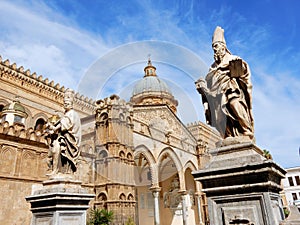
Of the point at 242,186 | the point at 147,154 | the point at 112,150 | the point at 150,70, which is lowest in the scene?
the point at 242,186

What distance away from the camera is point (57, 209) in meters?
4.32

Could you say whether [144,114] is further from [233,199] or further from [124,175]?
[233,199]

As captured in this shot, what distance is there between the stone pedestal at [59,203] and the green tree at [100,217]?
7213mm

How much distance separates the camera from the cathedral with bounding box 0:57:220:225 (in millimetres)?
10586

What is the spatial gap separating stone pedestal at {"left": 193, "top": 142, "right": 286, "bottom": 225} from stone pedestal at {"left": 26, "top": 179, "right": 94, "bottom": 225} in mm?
2532

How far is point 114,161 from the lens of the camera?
42.5 feet

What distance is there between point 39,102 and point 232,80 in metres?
23.1

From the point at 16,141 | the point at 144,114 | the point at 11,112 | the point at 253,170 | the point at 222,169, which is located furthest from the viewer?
the point at 144,114

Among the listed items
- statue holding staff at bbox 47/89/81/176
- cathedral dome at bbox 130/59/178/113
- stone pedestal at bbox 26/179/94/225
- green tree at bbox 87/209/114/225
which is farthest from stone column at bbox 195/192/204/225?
statue holding staff at bbox 47/89/81/176

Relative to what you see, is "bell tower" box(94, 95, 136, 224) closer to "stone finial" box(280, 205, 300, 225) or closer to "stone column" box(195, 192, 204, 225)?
"stone finial" box(280, 205, 300, 225)

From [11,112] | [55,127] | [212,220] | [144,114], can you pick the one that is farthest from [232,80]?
[144,114]

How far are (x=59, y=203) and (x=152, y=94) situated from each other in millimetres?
23246

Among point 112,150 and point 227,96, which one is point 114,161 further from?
point 227,96

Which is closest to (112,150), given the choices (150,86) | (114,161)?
(114,161)
